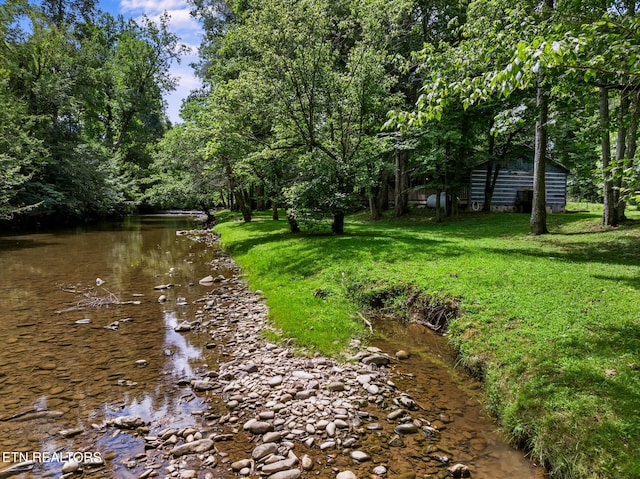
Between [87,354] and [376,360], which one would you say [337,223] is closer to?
[376,360]

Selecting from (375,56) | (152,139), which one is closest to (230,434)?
(375,56)

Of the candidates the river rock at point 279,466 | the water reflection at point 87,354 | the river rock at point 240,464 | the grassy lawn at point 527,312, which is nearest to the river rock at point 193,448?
the river rock at point 240,464

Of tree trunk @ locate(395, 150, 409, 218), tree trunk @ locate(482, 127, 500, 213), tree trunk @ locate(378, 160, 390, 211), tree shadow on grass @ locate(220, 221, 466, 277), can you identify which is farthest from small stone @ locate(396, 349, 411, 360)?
tree trunk @ locate(378, 160, 390, 211)

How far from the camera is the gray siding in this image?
2825cm

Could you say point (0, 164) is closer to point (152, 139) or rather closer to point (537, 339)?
point (537, 339)

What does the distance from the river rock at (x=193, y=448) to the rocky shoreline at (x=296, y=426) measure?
11 mm

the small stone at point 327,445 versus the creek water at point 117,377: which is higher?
the creek water at point 117,377

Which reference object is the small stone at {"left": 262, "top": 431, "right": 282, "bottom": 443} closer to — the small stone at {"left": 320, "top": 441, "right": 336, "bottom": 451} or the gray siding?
the small stone at {"left": 320, "top": 441, "right": 336, "bottom": 451}

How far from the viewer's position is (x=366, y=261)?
10.8 meters

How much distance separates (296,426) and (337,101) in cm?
1290

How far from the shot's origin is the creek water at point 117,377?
13.5 ft

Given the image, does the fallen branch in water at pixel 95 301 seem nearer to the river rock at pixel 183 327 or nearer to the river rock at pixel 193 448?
the river rock at pixel 183 327

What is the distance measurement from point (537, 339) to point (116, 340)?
759 cm

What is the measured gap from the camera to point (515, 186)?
1136 inches
